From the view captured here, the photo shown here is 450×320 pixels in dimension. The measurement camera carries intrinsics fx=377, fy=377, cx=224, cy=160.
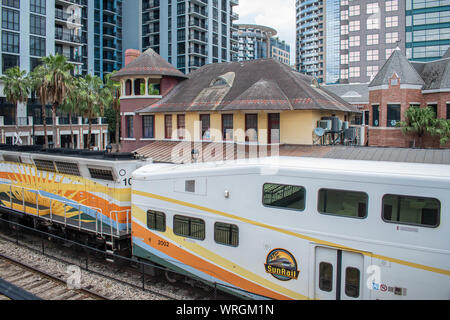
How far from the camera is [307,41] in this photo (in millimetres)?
145625

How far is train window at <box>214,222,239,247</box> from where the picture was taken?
442 inches

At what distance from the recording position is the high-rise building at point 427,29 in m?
81.7

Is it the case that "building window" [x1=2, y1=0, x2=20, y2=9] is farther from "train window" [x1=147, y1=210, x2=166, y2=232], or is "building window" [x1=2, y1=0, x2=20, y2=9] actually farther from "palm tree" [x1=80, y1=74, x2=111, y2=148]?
"train window" [x1=147, y1=210, x2=166, y2=232]

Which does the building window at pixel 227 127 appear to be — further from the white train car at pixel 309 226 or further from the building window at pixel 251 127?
the white train car at pixel 309 226

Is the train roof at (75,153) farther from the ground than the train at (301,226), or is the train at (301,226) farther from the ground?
the train roof at (75,153)

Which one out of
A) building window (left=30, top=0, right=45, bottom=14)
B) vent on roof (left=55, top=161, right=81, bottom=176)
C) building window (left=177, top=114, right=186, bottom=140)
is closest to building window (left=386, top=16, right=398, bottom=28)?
building window (left=30, top=0, right=45, bottom=14)

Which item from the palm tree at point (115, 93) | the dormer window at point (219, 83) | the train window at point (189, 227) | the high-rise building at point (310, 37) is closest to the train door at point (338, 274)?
the train window at point (189, 227)

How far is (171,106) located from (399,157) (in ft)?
61.3

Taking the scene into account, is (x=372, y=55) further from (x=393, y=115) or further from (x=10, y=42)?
(x=10, y=42)

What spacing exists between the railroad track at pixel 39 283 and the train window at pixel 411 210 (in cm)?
954

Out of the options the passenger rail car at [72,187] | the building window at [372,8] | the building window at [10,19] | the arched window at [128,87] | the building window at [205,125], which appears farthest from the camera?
the building window at [372,8]

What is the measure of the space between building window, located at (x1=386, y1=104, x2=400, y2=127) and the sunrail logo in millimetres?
38502
